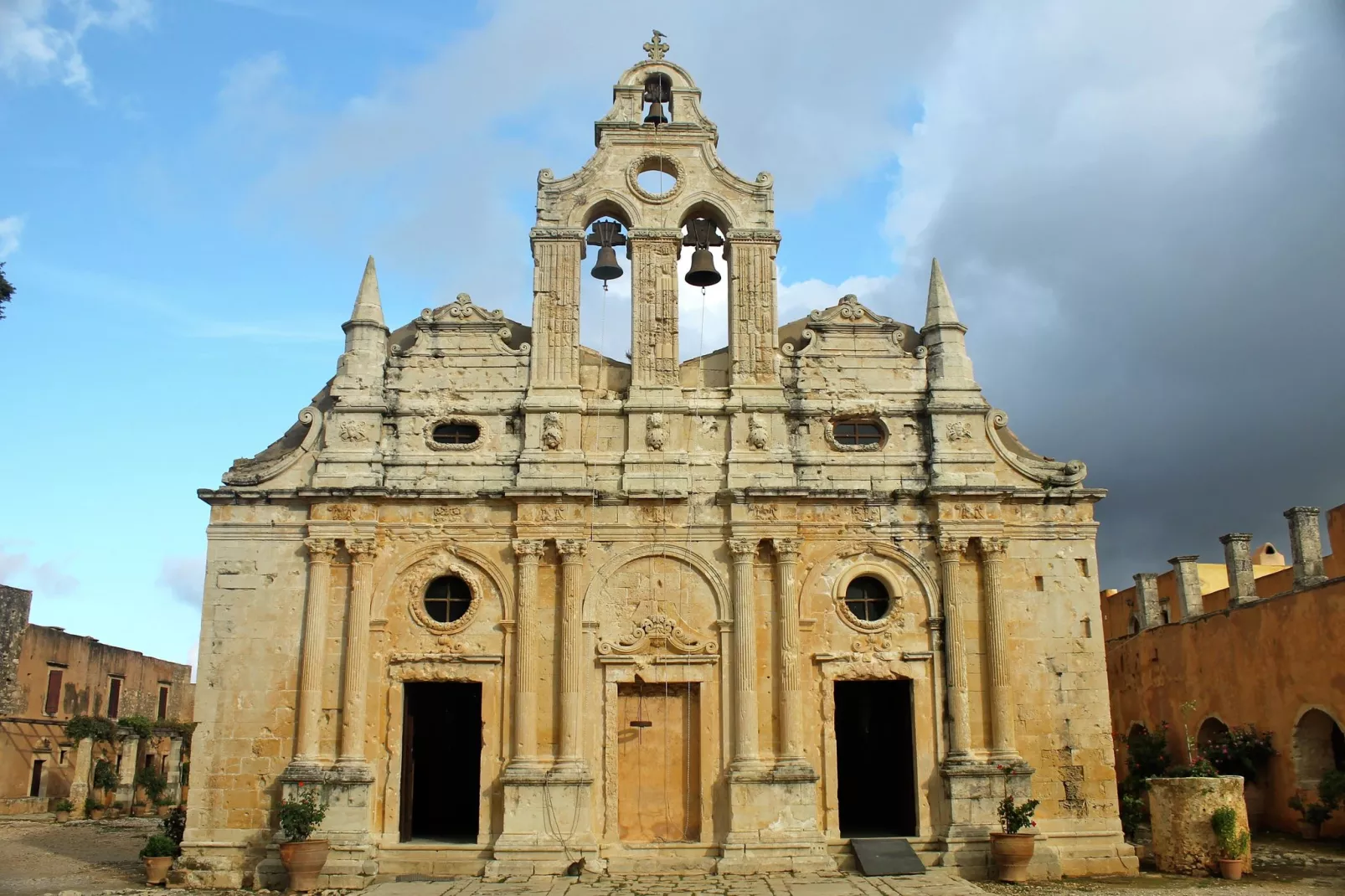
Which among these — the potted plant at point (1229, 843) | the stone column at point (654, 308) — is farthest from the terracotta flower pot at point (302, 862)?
the potted plant at point (1229, 843)

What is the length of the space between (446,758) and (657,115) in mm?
11462

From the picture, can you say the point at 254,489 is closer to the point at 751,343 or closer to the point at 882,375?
the point at 751,343

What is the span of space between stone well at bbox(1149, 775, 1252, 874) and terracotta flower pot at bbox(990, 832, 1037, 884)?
2277 mm

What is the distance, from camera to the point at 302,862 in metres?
15.1

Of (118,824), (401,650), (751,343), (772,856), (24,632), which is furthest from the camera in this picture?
(24,632)

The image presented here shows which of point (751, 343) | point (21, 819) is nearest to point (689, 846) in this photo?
point (751, 343)

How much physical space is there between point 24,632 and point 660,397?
28.2 m

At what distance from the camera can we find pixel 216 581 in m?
17.1

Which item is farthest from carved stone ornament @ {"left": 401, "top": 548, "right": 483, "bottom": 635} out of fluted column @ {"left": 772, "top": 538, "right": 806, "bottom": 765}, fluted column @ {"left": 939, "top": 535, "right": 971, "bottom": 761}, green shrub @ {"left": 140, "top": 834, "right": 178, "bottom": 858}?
fluted column @ {"left": 939, "top": 535, "right": 971, "bottom": 761}

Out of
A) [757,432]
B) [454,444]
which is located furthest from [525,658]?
[757,432]

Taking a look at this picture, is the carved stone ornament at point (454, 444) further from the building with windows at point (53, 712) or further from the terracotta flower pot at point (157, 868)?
the building with windows at point (53, 712)

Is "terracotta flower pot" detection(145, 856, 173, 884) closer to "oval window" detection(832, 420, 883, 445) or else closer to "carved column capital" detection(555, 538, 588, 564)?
"carved column capital" detection(555, 538, 588, 564)

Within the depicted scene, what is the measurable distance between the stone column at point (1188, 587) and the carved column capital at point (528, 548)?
52.6 feet

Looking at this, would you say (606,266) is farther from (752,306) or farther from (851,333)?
(851,333)
